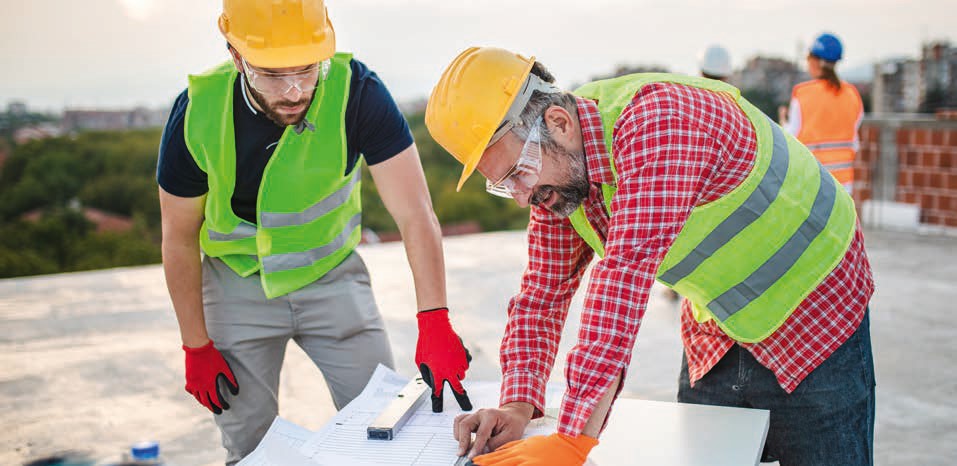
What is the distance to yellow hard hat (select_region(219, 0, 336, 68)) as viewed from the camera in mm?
1710

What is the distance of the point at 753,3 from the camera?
14.6 m

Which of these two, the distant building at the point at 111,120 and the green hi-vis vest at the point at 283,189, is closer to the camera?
the green hi-vis vest at the point at 283,189

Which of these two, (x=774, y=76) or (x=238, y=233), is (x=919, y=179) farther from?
(x=238, y=233)

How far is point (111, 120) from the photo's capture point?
926 inches

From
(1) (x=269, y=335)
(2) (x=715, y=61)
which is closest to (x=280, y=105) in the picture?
(1) (x=269, y=335)

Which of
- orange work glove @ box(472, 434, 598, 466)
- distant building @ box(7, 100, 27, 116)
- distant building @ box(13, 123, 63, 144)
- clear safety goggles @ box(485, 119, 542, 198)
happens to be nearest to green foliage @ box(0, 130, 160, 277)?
distant building @ box(13, 123, 63, 144)

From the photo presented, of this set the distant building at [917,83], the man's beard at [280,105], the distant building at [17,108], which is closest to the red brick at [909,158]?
the distant building at [917,83]

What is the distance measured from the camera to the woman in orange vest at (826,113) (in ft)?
15.6

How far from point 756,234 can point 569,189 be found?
33cm

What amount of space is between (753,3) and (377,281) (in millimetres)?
11184

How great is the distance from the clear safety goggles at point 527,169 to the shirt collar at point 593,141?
8cm

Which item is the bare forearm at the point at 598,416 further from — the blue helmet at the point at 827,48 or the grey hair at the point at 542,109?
the blue helmet at the point at 827,48

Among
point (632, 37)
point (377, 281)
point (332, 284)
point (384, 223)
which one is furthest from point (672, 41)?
point (332, 284)

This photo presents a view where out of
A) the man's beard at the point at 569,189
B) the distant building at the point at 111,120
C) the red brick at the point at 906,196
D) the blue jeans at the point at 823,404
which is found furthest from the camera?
the distant building at the point at 111,120
